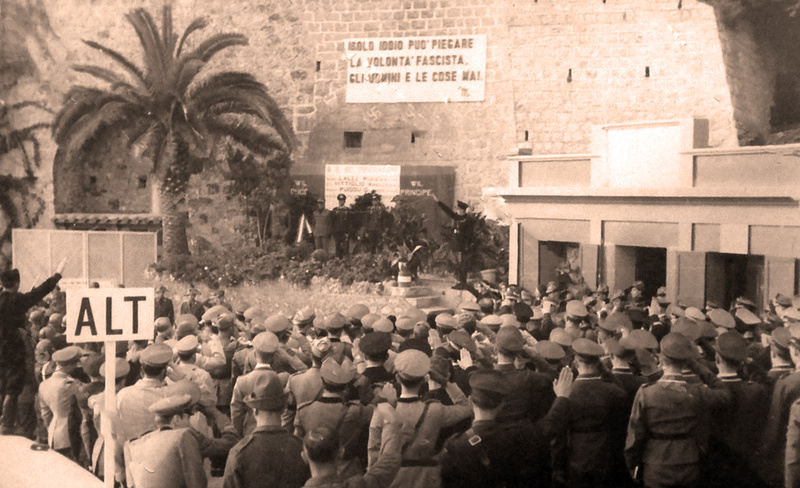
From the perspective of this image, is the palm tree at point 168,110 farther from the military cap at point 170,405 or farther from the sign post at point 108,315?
the military cap at point 170,405

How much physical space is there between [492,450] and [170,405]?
180 centimetres

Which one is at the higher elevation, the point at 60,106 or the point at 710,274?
the point at 60,106

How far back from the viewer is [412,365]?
4.55 m

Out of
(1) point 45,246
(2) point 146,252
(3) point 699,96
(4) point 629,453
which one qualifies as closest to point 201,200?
(2) point 146,252

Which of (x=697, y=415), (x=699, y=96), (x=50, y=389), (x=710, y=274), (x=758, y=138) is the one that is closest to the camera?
(x=697, y=415)

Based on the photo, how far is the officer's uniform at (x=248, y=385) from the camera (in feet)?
18.3

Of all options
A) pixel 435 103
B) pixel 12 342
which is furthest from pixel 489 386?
pixel 435 103

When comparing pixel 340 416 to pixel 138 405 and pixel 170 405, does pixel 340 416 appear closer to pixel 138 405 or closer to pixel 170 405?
pixel 170 405

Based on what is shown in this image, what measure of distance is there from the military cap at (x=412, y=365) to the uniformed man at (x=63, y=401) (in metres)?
3.02

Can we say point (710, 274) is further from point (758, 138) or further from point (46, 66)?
point (46, 66)

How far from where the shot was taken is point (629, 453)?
494 cm

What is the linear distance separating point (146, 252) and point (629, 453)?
13.8m

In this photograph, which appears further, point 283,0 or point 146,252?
point 283,0

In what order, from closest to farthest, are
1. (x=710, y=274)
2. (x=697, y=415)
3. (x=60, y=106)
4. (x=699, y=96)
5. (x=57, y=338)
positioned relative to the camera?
(x=697, y=415) → (x=57, y=338) → (x=710, y=274) → (x=699, y=96) → (x=60, y=106)
